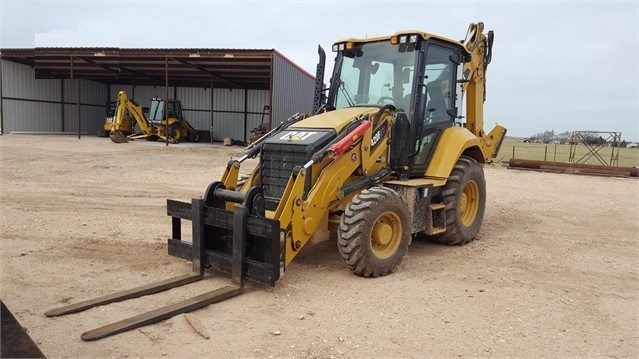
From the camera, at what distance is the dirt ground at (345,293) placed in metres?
3.73

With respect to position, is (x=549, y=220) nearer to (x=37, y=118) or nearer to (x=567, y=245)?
(x=567, y=245)

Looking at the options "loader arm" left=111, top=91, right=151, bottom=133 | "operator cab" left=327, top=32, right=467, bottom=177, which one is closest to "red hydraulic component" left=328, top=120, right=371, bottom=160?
"operator cab" left=327, top=32, right=467, bottom=177

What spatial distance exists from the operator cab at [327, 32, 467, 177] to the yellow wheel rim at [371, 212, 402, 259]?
1.01 metres

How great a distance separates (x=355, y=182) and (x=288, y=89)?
18.7 m

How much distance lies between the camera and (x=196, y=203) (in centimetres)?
507

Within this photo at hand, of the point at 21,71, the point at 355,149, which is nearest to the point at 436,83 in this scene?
the point at 355,149

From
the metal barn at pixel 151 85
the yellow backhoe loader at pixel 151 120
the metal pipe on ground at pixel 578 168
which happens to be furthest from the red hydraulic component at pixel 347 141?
the yellow backhoe loader at pixel 151 120

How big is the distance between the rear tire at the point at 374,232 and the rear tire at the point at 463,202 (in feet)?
4.21

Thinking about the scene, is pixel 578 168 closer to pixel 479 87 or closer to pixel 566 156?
pixel 479 87

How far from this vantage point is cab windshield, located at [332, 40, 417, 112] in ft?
20.6

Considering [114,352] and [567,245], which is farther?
[567,245]

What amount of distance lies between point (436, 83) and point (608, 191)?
9.95m

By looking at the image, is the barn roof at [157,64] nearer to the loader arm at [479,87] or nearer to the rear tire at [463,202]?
the loader arm at [479,87]

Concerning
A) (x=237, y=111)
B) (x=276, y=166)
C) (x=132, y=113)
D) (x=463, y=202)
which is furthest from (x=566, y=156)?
(x=276, y=166)
